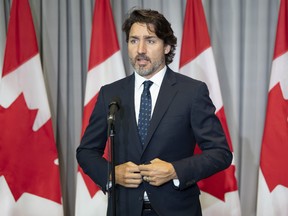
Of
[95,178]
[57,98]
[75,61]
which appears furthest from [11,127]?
[95,178]

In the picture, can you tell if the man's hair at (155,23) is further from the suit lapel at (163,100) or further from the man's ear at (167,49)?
the suit lapel at (163,100)

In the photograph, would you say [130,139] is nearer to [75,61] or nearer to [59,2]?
[75,61]

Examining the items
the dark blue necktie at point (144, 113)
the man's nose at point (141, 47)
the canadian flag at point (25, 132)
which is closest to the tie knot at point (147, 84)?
the dark blue necktie at point (144, 113)

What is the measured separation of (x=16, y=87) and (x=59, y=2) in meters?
0.82

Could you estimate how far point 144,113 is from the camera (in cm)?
187

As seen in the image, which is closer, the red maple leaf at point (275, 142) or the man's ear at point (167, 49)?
the man's ear at point (167, 49)

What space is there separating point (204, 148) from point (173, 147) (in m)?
0.14

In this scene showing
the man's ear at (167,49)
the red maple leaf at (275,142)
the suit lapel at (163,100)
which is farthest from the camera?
the red maple leaf at (275,142)

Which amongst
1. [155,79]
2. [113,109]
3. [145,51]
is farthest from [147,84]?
[113,109]

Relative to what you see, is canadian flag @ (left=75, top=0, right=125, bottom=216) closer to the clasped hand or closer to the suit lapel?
the suit lapel

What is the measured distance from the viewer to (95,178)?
1.84 m

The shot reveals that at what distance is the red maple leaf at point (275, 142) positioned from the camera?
293 centimetres

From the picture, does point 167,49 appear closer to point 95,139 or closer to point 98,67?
point 95,139

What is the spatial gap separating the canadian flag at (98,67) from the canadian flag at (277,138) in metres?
1.12
